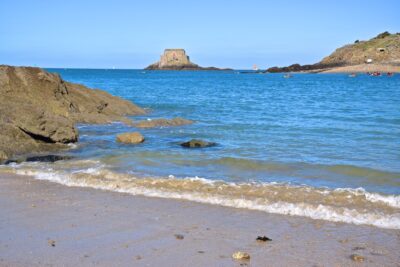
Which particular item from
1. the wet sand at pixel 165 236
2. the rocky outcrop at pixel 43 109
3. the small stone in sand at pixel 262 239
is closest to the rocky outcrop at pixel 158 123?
the rocky outcrop at pixel 43 109

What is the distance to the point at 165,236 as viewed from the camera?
710 centimetres

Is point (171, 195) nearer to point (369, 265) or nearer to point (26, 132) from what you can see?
point (369, 265)

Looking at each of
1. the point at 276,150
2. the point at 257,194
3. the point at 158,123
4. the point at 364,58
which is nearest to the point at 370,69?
the point at 364,58

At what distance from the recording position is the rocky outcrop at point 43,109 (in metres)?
14.8

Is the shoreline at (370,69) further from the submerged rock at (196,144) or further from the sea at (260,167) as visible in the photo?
the submerged rock at (196,144)

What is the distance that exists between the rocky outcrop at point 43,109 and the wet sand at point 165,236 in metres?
5.75

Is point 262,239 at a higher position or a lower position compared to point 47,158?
higher

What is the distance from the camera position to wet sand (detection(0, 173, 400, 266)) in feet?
20.4

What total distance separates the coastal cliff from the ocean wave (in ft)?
413

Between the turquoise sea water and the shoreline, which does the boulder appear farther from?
the shoreline

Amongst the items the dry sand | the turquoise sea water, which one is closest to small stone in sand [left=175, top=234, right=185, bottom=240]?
the turquoise sea water

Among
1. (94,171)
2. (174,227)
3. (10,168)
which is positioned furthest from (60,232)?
(10,168)

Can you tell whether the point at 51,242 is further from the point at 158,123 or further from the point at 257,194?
the point at 158,123

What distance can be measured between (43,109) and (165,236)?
10.5 metres
